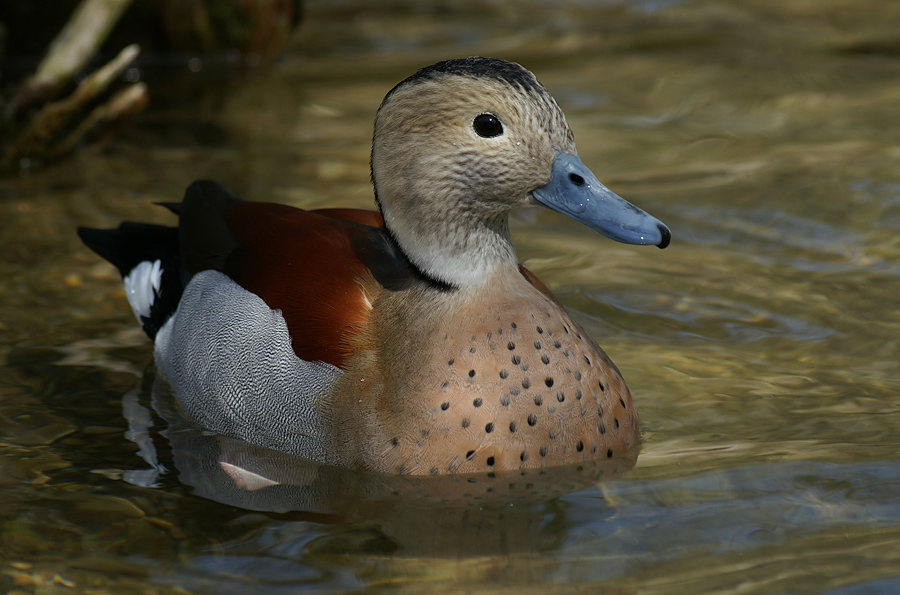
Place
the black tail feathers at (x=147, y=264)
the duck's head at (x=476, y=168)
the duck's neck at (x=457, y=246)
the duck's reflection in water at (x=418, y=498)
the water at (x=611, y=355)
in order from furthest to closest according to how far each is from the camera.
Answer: the black tail feathers at (x=147, y=264)
the duck's neck at (x=457, y=246)
the duck's head at (x=476, y=168)
the duck's reflection in water at (x=418, y=498)
the water at (x=611, y=355)

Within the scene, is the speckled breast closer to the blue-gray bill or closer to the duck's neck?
the duck's neck

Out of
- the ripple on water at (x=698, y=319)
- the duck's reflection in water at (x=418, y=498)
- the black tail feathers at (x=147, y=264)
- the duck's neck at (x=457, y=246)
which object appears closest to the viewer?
the duck's reflection in water at (x=418, y=498)

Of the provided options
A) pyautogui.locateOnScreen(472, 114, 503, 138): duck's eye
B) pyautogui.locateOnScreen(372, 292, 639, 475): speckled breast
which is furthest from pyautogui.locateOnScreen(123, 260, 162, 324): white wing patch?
pyautogui.locateOnScreen(472, 114, 503, 138): duck's eye

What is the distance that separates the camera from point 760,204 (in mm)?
7430

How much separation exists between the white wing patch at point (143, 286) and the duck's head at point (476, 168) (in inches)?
72.9

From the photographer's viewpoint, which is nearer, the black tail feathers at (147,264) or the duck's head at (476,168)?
the duck's head at (476,168)

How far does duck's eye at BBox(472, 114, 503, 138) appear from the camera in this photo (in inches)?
168

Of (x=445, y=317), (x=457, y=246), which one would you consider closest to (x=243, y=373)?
(x=445, y=317)

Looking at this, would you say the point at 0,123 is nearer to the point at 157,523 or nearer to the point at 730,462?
the point at 157,523

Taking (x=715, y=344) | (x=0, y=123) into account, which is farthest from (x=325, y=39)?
(x=715, y=344)

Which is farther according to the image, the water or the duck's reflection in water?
the duck's reflection in water

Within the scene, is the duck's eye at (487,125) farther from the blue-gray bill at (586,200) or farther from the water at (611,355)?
the water at (611,355)

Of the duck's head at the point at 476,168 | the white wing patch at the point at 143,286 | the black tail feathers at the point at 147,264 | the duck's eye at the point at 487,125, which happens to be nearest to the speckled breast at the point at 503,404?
the duck's head at the point at 476,168

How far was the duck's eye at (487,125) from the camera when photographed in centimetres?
426
